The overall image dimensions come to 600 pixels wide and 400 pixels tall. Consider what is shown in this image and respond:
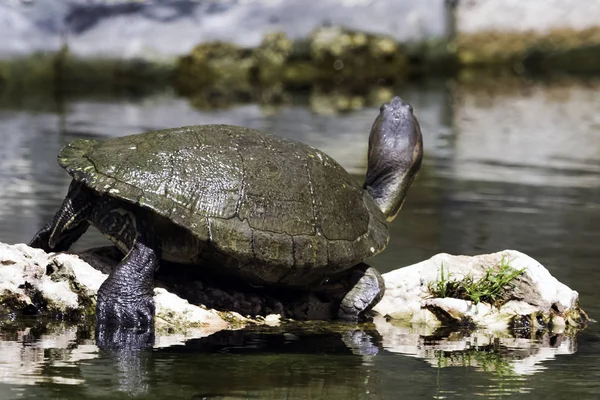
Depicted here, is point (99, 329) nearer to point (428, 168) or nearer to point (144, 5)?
point (428, 168)

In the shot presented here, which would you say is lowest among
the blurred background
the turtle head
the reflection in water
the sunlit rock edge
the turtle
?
the reflection in water

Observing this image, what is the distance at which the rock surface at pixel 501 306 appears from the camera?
6570 millimetres

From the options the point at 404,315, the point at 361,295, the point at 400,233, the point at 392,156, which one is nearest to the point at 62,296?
the point at 361,295

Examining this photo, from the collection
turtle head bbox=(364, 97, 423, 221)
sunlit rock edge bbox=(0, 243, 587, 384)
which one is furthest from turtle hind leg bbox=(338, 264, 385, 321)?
turtle head bbox=(364, 97, 423, 221)

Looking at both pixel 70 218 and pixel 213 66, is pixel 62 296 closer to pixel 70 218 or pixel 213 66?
pixel 70 218

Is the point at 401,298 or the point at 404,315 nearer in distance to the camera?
the point at 404,315

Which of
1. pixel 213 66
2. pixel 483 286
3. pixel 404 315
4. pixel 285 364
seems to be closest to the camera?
A: pixel 285 364

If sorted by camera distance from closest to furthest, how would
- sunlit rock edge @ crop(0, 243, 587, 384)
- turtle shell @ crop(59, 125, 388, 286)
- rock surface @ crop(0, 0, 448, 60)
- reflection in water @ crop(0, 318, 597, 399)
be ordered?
reflection in water @ crop(0, 318, 597, 399) → sunlit rock edge @ crop(0, 243, 587, 384) → turtle shell @ crop(59, 125, 388, 286) → rock surface @ crop(0, 0, 448, 60)

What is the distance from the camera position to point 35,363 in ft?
17.0

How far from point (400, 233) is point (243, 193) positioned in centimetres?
338

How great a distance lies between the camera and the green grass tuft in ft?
21.6

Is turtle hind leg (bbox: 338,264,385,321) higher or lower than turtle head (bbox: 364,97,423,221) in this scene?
lower

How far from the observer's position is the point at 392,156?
24.2ft

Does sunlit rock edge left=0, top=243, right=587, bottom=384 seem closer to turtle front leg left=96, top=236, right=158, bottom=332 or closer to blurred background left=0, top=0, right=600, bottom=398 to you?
turtle front leg left=96, top=236, right=158, bottom=332
